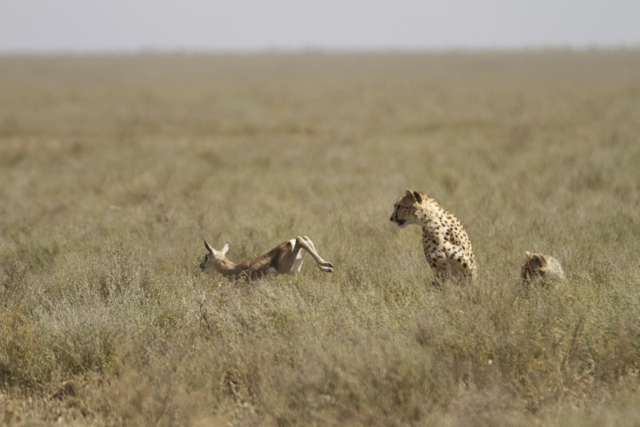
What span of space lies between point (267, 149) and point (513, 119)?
12.0 metres

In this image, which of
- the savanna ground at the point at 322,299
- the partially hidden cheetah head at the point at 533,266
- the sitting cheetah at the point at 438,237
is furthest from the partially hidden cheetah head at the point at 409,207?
the partially hidden cheetah head at the point at 533,266

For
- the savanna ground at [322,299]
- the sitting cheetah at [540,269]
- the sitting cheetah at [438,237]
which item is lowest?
the savanna ground at [322,299]

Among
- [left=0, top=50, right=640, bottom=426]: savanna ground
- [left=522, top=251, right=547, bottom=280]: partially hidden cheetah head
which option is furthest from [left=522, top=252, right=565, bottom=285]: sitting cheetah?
[left=0, top=50, right=640, bottom=426]: savanna ground

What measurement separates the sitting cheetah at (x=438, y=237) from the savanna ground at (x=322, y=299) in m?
0.27

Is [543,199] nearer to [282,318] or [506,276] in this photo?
[506,276]

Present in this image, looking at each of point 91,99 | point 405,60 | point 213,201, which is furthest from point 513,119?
point 405,60

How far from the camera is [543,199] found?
406 inches

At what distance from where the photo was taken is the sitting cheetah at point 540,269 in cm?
561

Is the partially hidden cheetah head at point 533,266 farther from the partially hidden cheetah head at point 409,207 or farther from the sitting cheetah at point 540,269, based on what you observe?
the partially hidden cheetah head at point 409,207

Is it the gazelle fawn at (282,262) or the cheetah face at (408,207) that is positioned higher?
the cheetah face at (408,207)

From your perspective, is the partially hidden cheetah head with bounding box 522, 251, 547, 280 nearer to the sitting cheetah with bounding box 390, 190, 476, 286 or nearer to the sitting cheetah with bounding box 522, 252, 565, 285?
the sitting cheetah with bounding box 522, 252, 565, 285

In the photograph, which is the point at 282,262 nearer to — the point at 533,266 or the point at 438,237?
the point at 438,237

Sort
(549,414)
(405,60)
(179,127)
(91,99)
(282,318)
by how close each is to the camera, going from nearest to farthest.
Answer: (549,414), (282,318), (179,127), (91,99), (405,60)

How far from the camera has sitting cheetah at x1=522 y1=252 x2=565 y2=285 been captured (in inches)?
221
